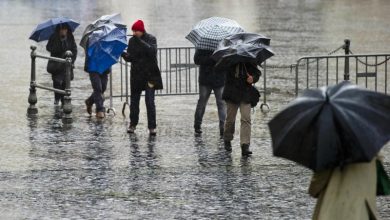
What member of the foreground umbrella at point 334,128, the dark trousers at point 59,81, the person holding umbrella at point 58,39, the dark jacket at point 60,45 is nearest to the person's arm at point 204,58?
the person holding umbrella at point 58,39

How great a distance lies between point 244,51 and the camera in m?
13.8

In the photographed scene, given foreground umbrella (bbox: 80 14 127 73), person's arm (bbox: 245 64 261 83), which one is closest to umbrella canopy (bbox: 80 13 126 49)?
foreground umbrella (bbox: 80 14 127 73)

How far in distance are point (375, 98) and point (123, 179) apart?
592 centimetres

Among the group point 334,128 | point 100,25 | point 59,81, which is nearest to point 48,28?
point 59,81

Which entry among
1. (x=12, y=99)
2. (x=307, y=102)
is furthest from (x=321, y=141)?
(x=12, y=99)

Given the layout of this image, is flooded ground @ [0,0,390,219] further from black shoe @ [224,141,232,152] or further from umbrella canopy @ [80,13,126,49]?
umbrella canopy @ [80,13,126,49]

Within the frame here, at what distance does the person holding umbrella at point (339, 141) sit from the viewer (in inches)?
269

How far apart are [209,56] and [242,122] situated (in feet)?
5.40

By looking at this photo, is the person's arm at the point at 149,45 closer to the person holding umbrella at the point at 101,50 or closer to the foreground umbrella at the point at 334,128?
the person holding umbrella at the point at 101,50

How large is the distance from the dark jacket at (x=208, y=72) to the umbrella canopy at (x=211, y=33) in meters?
0.13

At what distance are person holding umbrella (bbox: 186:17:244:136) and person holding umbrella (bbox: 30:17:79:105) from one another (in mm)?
2943

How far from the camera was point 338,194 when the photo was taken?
7234 mm

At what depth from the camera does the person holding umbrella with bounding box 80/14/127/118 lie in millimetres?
16703

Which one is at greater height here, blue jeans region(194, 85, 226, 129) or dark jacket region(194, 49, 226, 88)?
dark jacket region(194, 49, 226, 88)
